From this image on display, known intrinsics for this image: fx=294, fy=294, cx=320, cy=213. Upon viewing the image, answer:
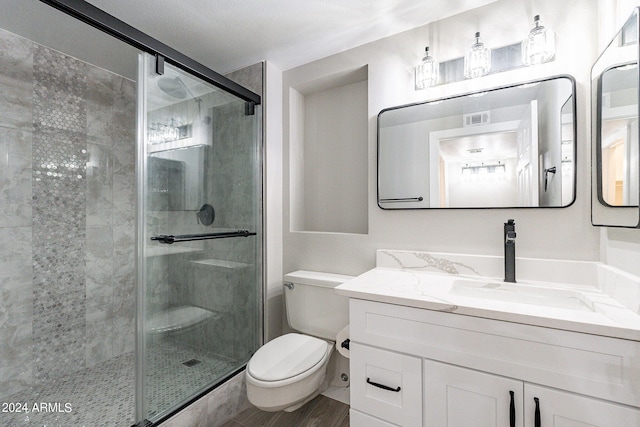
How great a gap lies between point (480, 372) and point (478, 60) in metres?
1.34

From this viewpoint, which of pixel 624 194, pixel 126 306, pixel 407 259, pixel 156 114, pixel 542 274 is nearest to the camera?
pixel 624 194

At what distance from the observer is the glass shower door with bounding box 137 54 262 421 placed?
138 centimetres

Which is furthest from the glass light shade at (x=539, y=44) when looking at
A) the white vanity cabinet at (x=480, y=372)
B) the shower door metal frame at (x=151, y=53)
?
the shower door metal frame at (x=151, y=53)

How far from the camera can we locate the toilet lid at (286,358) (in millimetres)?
1353

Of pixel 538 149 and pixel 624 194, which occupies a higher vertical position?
pixel 538 149

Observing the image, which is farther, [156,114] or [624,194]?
[156,114]

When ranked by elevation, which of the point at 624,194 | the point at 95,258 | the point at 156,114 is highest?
Answer: the point at 156,114

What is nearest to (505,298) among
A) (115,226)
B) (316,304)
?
(316,304)

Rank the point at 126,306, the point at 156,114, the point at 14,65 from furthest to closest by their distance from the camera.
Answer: the point at 126,306 → the point at 14,65 → the point at 156,114

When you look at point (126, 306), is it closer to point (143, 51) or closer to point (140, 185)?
point (140, 185)

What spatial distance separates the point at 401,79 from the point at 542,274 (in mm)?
1198

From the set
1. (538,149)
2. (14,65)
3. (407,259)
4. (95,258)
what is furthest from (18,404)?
(538,149)

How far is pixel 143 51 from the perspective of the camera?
→ 1.35m

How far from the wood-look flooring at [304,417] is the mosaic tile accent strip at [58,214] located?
123 centimetres
